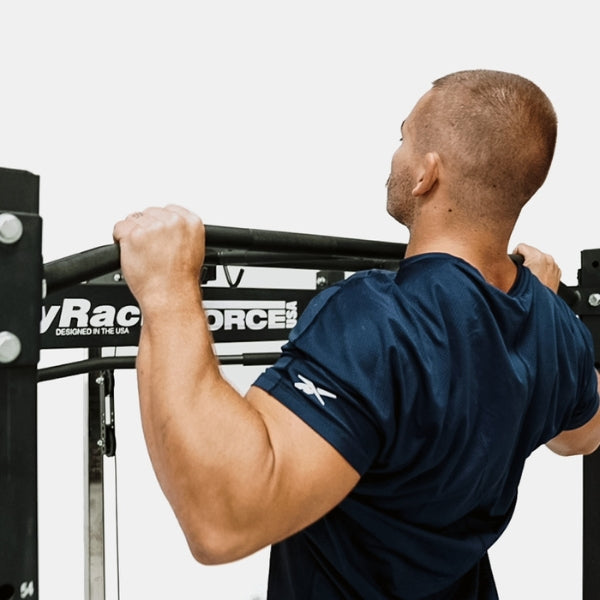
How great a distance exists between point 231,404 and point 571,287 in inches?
44.2

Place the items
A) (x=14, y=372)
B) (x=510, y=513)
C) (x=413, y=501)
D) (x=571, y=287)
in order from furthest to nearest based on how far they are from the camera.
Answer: (x=571, y=287) → (x=510, y=513) → (x=413, y=501) → (x=14, y=372)

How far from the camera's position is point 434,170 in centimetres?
104

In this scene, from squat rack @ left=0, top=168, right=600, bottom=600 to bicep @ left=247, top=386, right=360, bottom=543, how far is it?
0.80 ft

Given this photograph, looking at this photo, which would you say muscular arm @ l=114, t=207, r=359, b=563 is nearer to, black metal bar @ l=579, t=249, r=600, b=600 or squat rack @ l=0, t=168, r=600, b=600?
squat rack @ l=0, t=168, r=600, b=600

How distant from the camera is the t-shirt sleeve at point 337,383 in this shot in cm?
82

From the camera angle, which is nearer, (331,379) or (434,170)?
(331,379)

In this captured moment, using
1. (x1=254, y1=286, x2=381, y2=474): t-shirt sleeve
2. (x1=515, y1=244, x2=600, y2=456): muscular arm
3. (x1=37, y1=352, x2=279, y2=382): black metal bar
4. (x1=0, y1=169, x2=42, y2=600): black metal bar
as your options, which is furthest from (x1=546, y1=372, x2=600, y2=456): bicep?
(x1=0, y1=169, x2=42, y2=600): black metal bar

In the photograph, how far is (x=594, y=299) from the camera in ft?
5.25

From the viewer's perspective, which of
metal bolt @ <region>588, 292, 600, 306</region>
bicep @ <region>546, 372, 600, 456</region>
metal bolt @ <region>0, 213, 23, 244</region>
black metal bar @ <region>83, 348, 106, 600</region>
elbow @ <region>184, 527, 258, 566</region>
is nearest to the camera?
metal bolt @ <region>0, 213, 23, 244</region>

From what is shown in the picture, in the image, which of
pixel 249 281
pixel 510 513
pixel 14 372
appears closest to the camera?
pixel 14 372

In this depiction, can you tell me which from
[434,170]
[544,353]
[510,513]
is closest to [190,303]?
[434,170]

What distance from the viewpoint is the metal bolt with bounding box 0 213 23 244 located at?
0.67 metres

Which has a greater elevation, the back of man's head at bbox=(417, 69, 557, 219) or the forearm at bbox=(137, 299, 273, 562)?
the back of man's head at bbox=(417, 69, 557, 219)

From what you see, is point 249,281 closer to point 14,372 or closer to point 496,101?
point 496,101
